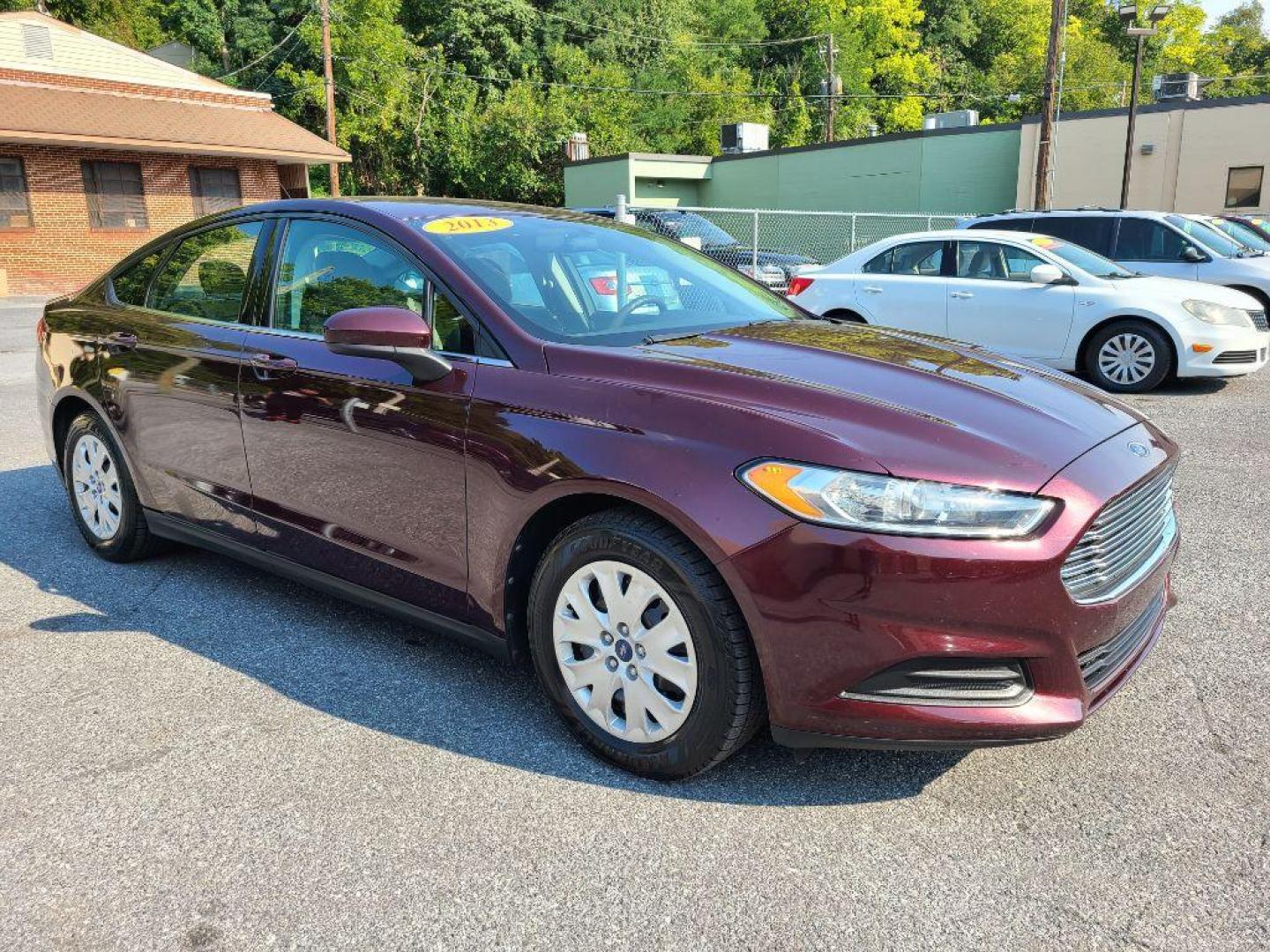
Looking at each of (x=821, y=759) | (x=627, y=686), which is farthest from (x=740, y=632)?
(x=821, y=759)

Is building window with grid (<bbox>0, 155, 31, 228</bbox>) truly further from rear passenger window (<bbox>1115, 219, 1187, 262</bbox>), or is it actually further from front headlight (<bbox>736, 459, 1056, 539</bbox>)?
front headlight (<bbox>736, 459, 1056, 539</bbox>)

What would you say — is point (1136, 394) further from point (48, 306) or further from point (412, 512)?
point (48, 306)

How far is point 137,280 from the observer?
458 centimetres

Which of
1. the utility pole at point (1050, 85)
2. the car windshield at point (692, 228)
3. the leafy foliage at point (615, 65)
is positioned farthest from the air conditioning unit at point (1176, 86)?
the car windshield at point (692, 228)

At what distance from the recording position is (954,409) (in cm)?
270

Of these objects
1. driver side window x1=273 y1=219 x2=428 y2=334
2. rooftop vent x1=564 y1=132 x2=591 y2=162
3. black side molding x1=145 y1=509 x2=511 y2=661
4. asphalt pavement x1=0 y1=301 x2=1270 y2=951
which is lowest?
asphalt pavement x1=0 y1=301 x2=1270 y2=951

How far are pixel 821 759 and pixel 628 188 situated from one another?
36144 millimetres

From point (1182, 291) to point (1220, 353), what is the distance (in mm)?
654

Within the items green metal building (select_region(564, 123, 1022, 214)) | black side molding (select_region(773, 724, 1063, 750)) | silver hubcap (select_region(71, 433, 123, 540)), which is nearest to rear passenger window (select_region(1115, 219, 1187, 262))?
black side molding (select_region(773, 724, 1063, 750))

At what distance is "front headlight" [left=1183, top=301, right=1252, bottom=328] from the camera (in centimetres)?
891

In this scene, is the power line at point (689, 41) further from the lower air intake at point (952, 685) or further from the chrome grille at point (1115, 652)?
the lower air intake at point (952, 685)

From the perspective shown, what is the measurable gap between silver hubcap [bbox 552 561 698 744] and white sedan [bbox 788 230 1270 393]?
6.44 meters

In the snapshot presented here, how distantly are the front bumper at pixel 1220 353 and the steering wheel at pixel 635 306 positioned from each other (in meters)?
7.18

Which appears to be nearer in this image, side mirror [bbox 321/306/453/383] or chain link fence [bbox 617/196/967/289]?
side mirror [bbox 321/306/453/383]
